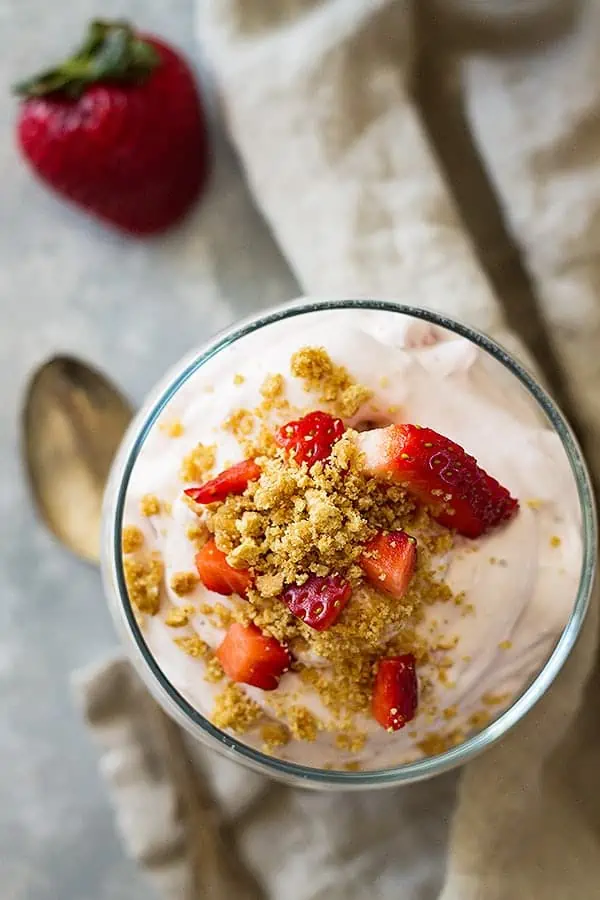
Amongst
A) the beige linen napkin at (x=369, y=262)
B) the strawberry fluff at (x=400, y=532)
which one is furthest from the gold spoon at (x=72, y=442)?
the strawberry fluff at (x=400, y=532)

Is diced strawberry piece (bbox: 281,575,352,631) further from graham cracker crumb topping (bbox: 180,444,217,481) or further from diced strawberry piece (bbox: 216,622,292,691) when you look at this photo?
graham cracker crumb topping (bbox: 180,444,217,481)

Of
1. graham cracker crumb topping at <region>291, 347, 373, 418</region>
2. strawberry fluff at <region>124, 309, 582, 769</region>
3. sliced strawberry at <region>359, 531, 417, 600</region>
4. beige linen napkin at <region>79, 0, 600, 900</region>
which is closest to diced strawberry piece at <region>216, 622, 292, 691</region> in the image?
strawberry fluff at <region>124, 309, 582, 769</region>

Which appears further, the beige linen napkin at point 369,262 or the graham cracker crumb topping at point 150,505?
the beige linen napkin at point 369,262

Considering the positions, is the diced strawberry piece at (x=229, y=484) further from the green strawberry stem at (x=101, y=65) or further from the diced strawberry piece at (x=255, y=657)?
the green strawberry stem at (x=101, y=65)

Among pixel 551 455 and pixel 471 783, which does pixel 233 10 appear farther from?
pixel 471 783

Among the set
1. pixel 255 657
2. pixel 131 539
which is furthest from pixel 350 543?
pixel 131 539

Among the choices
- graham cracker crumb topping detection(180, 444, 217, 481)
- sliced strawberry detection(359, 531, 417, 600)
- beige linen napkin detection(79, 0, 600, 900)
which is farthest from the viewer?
beige linen napkin detection(79, 0, 600, 900)
